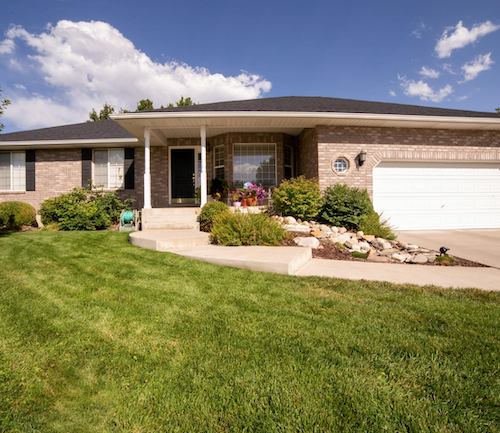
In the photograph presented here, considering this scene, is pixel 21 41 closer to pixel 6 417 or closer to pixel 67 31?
pixel 67 31

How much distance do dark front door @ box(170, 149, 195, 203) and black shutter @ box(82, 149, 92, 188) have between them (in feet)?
10.7

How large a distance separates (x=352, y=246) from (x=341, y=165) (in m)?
3.53

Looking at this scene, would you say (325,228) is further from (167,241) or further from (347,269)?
(167,241)

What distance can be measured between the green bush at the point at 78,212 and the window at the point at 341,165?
302 inches

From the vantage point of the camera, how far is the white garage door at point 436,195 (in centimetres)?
848

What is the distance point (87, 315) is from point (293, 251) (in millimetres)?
3297

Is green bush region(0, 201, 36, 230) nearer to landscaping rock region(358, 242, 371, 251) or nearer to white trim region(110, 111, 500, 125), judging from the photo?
white trim region(110, 111, 500, 125)

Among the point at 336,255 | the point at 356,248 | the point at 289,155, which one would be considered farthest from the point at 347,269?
the point at 289,155

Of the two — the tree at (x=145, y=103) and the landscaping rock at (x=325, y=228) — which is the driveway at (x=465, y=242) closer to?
the landscaping rock at (x=325, y=228)

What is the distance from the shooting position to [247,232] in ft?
18.1

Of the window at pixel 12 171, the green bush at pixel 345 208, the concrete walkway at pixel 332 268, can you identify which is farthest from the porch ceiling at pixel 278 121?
the window at pixel 12 171

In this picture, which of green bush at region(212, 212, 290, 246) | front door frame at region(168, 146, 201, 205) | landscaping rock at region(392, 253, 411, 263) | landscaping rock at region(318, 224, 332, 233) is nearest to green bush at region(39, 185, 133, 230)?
front door frame at region(168, 146, 201, 205)

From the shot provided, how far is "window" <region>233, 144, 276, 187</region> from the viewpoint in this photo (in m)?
10.1

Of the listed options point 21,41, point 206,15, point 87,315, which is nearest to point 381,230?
point 87,315
